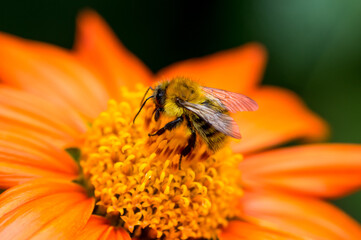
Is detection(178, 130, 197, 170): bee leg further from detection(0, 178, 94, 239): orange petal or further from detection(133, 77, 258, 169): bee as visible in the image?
detection(0, 178, 94, 239): orange petal

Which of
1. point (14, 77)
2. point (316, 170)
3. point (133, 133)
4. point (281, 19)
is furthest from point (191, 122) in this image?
point (281, 19)

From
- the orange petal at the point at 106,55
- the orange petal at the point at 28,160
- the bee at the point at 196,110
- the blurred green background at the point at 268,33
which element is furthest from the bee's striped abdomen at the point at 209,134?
the blurred green background at the point at 268,33

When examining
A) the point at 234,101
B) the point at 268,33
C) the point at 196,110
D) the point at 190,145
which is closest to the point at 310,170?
the point at 234,101

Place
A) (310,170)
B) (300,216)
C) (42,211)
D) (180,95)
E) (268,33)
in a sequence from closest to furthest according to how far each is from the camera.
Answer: (42,211), (180,95), (300,216), (310,170), (268,33)

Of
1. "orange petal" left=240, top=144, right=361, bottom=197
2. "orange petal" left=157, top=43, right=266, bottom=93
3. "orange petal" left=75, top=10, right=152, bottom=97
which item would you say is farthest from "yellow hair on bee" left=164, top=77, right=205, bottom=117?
"orange petal" left=157, top=43, right=266, bottom=93

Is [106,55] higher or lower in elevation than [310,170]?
higher

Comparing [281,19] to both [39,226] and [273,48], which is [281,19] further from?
[39,226]

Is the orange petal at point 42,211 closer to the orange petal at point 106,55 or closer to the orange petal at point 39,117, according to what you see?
the orange petal at point 39,117

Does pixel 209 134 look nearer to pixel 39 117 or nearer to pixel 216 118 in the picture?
pixel 216 118
